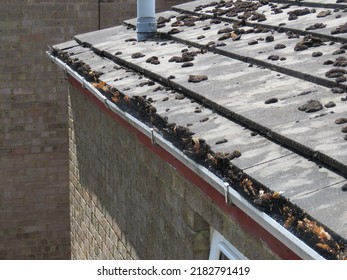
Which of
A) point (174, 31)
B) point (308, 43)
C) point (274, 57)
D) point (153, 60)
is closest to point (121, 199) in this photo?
point (153, 60)

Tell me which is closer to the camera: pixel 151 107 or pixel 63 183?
pixel 151 107

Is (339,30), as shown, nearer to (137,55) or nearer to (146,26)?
(137,55)

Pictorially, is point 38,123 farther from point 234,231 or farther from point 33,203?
point 234,231

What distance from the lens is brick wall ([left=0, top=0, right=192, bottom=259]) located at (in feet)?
42.4

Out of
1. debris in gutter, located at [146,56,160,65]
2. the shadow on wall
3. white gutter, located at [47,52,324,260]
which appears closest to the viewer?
white gutter, located at [47,52,324,260]

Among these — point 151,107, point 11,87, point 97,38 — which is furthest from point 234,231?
Answer: point 11,87

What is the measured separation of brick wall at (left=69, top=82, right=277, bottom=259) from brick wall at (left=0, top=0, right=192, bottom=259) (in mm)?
4572

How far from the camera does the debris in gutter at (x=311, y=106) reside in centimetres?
415

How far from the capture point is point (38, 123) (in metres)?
13.2

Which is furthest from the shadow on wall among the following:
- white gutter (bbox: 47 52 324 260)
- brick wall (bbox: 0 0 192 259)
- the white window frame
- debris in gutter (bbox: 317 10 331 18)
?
brick wall (bbox: 0 0 192 259)

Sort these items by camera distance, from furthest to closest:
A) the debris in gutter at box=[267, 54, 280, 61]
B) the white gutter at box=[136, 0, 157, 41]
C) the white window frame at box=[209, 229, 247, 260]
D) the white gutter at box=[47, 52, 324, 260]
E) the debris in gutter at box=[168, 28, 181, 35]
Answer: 1. the white gutter at box=[136, 0, 157, 41]
2. the debris in gutter at box=[168, 28, 181, 35]
3. the debris in gutter at box=[267, 54, 280, 61]
4. the white window frame at box=[209, 229, 247, 260]
5. the white gutter at box=[47, 52, 324, 260]

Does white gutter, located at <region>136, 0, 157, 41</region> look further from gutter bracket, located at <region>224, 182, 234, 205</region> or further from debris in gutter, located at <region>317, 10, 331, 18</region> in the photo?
gutter bracket, located at <region>224, 182, 234, 205</region>

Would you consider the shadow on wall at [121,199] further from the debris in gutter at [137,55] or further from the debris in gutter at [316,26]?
Answer: the debris in gutter at [316,26]

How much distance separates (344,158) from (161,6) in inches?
416
